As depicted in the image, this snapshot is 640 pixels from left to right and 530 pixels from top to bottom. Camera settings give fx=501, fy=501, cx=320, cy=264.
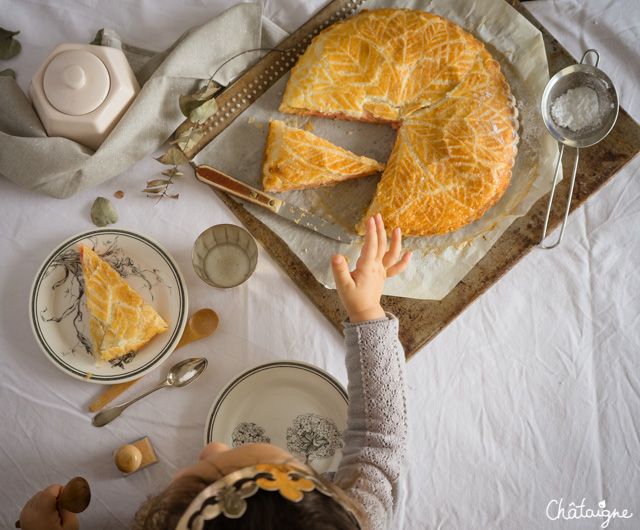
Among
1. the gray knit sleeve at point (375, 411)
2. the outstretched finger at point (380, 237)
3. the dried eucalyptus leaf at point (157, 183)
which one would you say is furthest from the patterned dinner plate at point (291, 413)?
the dried eucalyptus leaf at point (157, 183)

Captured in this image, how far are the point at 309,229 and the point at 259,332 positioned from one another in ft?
1.50

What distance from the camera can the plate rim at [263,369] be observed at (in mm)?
1773

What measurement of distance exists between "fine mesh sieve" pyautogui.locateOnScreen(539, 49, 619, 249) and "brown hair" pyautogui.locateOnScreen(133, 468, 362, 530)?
1.36 meters

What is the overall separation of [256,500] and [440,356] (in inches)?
42.7

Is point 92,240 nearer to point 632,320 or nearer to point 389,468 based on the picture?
point 389,468

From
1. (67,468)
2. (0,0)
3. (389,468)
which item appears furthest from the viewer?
(0,0)

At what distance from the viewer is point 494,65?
1979 millimetres

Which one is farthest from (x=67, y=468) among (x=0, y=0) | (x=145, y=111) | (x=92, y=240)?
(x=0, y=0)

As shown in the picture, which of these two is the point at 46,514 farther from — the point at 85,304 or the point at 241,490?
the point at 241,490

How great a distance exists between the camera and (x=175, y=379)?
1.88 metres

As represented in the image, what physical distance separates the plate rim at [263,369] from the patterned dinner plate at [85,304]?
0.26 metres

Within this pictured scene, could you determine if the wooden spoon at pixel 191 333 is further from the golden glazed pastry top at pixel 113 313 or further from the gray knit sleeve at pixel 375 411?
the gray knit sleeve at pixel 375 411

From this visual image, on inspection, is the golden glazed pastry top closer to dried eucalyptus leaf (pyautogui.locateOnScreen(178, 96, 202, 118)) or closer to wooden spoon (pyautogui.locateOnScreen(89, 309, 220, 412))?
wooden spoon (pyautogui.locateOnScreen(89, 309, 220, 412))

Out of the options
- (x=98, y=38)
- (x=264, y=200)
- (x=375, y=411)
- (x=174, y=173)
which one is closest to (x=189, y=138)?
(x=174, y=173)
